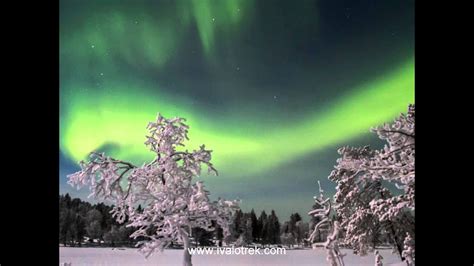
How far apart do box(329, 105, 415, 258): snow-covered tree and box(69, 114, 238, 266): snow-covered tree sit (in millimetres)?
774

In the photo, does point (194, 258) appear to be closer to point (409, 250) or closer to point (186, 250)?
point (186, 250)

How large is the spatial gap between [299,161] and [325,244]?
1.90 feet

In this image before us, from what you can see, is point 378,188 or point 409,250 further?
point 378,188

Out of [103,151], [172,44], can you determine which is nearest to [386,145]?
[172,44]

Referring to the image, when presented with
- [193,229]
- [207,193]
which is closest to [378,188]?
[207,193]

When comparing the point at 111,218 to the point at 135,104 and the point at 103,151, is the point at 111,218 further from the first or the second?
the point at 135,104

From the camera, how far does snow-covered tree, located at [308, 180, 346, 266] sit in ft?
10.7

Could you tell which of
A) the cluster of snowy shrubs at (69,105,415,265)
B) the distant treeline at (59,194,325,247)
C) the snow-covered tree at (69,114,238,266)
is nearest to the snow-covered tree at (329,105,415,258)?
the cluster of snowy shrubs at (69,105,415,265)

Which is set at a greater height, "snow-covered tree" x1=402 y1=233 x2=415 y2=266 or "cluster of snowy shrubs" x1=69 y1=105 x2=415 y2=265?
"cluster of snowy shrubs" x1=69 y1=105 x2=415 y2=265

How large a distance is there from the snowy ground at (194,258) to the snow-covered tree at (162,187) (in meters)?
0.07

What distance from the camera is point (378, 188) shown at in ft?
11.0

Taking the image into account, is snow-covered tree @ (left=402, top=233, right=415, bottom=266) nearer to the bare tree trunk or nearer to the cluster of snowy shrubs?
the cluster of snowy shrubs

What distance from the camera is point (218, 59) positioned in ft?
10.7

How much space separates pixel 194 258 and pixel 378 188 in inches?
51.9
